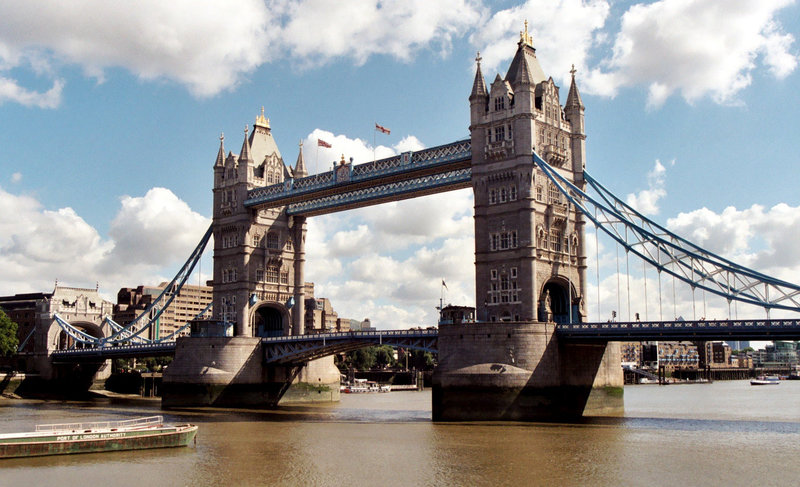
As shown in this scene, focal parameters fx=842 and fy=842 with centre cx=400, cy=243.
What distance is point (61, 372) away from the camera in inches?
4596

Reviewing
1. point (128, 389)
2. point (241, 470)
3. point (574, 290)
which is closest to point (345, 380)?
point (128, 389)

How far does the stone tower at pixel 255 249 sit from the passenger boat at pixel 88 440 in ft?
145

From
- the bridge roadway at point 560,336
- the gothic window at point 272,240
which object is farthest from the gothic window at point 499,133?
the gothic window at point 272,240

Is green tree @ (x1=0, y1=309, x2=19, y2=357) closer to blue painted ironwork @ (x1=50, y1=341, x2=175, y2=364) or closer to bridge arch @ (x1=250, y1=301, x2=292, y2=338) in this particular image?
blue painted ironwork @ (x1=50, y1=341, x2=175, y2=364)

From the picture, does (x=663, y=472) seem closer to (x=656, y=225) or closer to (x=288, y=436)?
(x=288, y=436)

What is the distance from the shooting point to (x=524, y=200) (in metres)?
67.2

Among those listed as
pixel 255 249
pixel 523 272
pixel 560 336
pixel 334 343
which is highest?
pixel 255 249

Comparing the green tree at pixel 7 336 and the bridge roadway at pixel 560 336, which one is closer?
the bridge roadway at pixel 560 336

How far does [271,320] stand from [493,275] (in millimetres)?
36618

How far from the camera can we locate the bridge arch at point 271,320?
311ft

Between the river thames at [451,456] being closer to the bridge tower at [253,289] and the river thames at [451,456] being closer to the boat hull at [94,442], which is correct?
the boat hull at [94,442]

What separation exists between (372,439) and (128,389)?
257 ft

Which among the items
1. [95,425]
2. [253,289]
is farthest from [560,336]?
[253,289]

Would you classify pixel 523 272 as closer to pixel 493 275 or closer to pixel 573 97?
pixel 493 275
